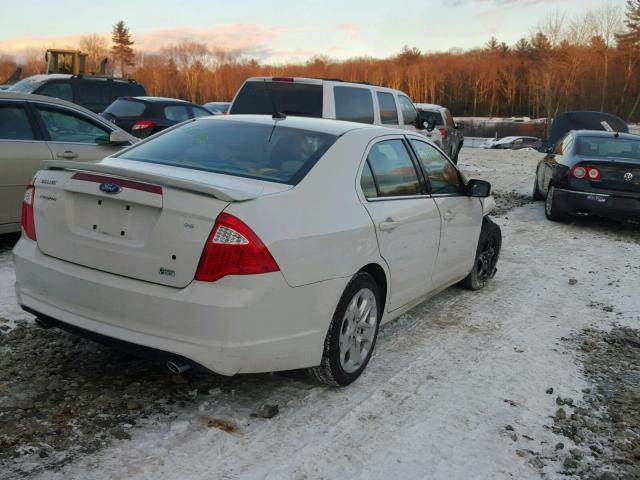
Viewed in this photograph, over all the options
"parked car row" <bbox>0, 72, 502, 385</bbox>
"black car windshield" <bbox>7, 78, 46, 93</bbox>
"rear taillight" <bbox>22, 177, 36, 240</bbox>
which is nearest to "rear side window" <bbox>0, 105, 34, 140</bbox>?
"parked car row" <bbox>0, 72, 502, 385</bbox>

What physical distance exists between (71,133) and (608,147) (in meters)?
8.33

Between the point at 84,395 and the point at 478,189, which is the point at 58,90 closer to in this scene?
the point at 478,189

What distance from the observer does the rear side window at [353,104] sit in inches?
360

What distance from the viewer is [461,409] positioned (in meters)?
3.63

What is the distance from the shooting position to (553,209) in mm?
10180

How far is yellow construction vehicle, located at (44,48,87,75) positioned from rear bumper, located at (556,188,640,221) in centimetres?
2631

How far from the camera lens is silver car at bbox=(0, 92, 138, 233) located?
20.8 ft

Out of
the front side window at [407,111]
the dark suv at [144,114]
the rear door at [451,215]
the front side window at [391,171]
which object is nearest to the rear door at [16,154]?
the front side window at [391,171]

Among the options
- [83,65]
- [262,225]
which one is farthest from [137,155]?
[83,65]

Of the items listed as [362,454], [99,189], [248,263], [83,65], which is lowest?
[362,454]

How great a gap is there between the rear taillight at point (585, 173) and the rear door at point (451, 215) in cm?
464

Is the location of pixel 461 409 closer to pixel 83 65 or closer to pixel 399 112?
pixel 399 112

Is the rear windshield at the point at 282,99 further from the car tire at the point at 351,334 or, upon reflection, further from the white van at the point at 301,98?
the car tire at the point at 351,334

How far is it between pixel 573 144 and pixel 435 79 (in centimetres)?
9118
